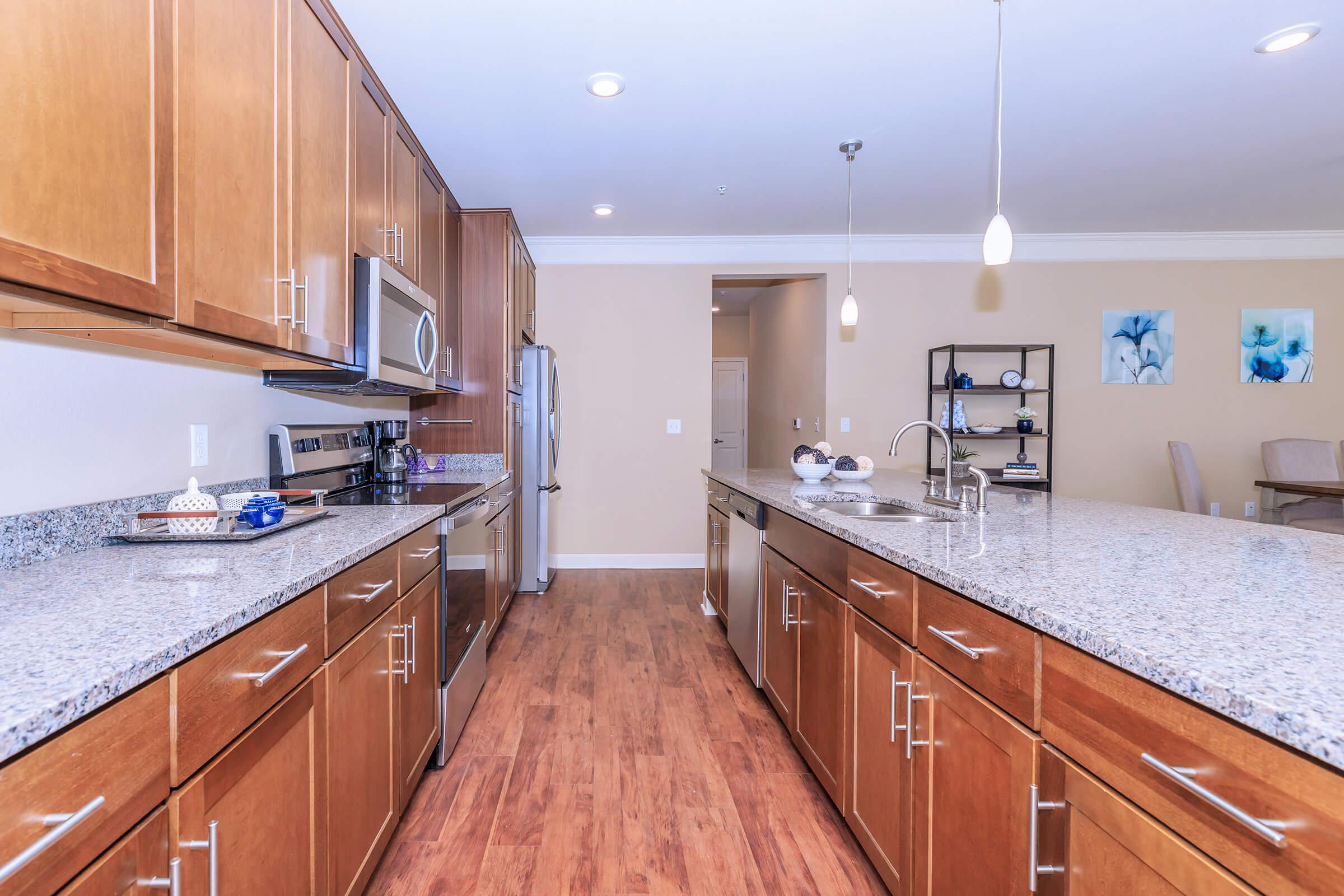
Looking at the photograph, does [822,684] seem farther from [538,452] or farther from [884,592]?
[538,452]

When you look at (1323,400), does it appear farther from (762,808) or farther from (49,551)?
(49,551)

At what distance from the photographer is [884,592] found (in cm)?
138

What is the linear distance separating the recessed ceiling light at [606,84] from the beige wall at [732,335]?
517 cm

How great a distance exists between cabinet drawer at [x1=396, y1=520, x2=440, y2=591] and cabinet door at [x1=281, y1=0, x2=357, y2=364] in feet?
1.89

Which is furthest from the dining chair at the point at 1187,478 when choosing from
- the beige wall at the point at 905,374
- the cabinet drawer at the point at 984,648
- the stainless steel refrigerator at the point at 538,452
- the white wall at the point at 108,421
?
the white wall at the point at 108,421

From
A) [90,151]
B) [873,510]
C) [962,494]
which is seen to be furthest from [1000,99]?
[90,151]

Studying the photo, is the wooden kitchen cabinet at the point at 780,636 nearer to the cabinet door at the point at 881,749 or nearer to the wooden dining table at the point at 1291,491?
the cabinet door at the point at 881,749

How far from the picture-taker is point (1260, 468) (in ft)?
15.6

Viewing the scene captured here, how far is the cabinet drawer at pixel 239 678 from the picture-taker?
0.77 metres

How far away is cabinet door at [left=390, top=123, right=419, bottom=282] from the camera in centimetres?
240

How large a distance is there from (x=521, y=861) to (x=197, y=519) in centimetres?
116

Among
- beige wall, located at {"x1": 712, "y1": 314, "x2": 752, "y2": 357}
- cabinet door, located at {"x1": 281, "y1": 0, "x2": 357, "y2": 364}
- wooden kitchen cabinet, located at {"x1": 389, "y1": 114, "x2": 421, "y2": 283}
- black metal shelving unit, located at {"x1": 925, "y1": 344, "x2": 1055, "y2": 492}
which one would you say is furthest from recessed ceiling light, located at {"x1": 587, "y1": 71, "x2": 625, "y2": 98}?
beige wall, located at {"x1": 712, "y1": 314, "x2": 752, "y2": 357}

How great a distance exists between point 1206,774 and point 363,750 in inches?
58.1

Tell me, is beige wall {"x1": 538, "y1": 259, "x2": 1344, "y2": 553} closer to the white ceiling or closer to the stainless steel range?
the white ceiling
